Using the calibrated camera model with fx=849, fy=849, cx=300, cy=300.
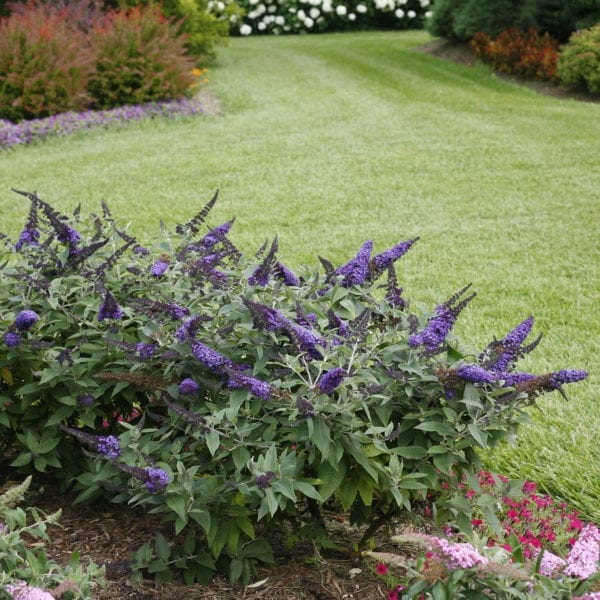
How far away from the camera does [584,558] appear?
7.03ft

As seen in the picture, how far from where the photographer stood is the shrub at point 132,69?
1215 centimetres

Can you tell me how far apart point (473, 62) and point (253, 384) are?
49.4ft

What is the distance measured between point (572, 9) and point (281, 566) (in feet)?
46.2

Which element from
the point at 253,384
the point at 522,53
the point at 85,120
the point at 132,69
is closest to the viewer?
the point at 253,384

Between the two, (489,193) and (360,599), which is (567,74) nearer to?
(489,193)

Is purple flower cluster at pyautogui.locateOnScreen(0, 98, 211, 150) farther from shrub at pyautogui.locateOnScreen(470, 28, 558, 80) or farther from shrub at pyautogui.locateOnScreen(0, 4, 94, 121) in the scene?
shrub at pyautogui.locateOnScreen(470, 28, 558, 80)

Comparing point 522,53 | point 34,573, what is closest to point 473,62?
point 522,53

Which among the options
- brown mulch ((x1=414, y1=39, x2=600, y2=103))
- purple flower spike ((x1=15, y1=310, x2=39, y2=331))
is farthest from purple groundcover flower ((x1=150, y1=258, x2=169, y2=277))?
brown mulch ((x1=414, y1=39, x2=600, y2=103))

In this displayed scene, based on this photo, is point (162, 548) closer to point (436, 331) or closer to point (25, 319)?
point (25, 319)

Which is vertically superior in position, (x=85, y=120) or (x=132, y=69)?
(x=132, y=69)

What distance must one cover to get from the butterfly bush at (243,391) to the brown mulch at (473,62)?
11.4 metres

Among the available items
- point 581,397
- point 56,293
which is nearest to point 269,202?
point 581,397

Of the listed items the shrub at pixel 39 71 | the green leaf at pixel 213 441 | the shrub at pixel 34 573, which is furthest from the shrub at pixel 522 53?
the shrub at pixel 34 573

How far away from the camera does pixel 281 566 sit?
110 inches
